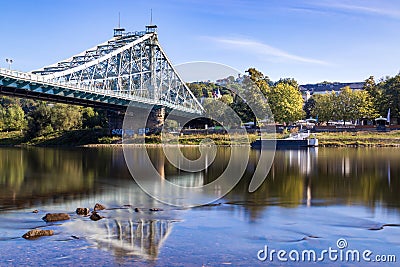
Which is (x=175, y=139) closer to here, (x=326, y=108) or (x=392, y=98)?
(x=326, y=108)

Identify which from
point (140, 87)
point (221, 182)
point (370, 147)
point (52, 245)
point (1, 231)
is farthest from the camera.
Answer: point (140, 87)

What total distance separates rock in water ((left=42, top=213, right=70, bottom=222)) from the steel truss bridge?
1318 inches

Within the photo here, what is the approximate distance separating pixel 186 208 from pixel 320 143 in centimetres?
5067

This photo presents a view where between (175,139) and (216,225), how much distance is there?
62.5 meters

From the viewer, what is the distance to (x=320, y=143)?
7025 centimetres

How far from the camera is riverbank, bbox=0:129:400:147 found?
7000 cm

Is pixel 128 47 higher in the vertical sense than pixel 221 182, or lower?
higher

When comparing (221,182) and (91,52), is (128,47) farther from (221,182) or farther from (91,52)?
(221,182)

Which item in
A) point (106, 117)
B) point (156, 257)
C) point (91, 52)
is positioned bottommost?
point (156, 257)

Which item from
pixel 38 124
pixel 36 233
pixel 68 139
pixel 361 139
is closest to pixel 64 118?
pixel 38 124

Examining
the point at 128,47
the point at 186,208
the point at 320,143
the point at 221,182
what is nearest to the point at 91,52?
the point at 128,47

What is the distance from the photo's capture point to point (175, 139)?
81.2 meters

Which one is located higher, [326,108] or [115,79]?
[115,79]

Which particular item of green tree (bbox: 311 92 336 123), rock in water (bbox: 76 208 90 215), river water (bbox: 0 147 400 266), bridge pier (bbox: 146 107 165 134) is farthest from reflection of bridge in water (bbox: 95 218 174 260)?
green tree (bbox: 311 92 336 123)
